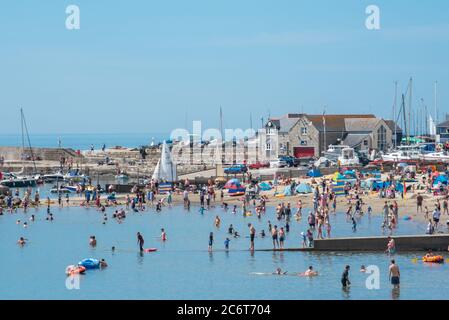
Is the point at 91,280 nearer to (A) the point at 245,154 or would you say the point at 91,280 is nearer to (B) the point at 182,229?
(B) the point at 182,229

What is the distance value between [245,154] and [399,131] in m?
16.4

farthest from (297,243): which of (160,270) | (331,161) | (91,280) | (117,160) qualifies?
(117,160)

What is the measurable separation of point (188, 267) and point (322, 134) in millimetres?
54097

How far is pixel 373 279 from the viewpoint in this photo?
34625mm

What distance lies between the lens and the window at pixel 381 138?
9362cm

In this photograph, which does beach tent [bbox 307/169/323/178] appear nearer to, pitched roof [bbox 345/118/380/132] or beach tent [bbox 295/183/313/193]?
beach tent [bbox 295/183/313/193]

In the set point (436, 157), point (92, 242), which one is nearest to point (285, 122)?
point (436, 157)

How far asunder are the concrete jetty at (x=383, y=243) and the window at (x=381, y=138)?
53886mm

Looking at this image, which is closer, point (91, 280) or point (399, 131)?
point (91, 280)

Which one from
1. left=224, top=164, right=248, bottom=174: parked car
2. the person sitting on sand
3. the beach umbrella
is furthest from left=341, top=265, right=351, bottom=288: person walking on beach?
left=224, top=164, right=248, bottom=174: parked car

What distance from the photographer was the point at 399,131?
327 feet

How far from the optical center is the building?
91812 millimetres

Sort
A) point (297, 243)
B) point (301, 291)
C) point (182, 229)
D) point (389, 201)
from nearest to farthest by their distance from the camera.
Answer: point (301, 291), point (297, 243), point (182, 229), point (389, 201)
